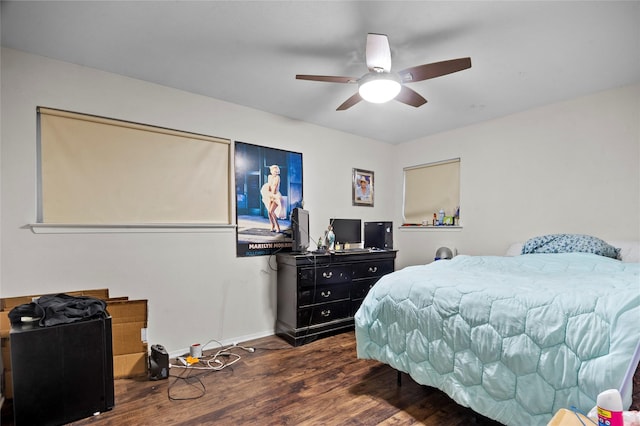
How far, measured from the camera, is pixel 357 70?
2461 millimetres

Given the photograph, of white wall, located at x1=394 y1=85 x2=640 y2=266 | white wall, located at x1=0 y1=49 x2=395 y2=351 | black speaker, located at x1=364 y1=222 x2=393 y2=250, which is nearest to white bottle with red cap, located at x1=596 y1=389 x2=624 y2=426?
white wall, located at x1=394 y1=85 x2=640 y2=266

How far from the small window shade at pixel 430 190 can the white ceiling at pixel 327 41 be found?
1236 mm

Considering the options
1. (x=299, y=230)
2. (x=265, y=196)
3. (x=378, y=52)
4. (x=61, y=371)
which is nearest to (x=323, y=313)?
(x=299, y=230)

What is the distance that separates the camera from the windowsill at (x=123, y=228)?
2233 mm

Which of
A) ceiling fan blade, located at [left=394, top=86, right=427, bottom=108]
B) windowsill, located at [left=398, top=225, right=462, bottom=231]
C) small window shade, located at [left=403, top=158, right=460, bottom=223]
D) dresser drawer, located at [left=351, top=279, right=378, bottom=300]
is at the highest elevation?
ceiling fan blade, located at [left=394, top=86, right=427, bottom=108]

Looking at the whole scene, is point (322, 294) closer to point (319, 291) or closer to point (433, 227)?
point (319, 291)

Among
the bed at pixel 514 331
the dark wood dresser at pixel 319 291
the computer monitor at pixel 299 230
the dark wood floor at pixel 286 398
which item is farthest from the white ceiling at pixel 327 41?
the dark wood floor at pixel 286 398

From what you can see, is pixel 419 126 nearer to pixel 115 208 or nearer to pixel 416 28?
pixel 416 28

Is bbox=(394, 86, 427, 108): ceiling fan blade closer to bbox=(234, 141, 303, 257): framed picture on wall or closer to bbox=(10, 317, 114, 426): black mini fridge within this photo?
bbox=(234, 141, 303, 257): framed picture on wall

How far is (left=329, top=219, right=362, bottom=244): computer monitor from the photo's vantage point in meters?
3.81

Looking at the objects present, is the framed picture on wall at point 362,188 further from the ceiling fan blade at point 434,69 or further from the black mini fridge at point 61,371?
the black mini fridge at point 61,371

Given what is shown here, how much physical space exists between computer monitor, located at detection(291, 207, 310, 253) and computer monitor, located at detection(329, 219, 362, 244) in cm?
58

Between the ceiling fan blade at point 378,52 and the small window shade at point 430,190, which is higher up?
the ceiling fan blade at point 378,52

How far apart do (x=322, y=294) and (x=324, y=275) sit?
197mm
